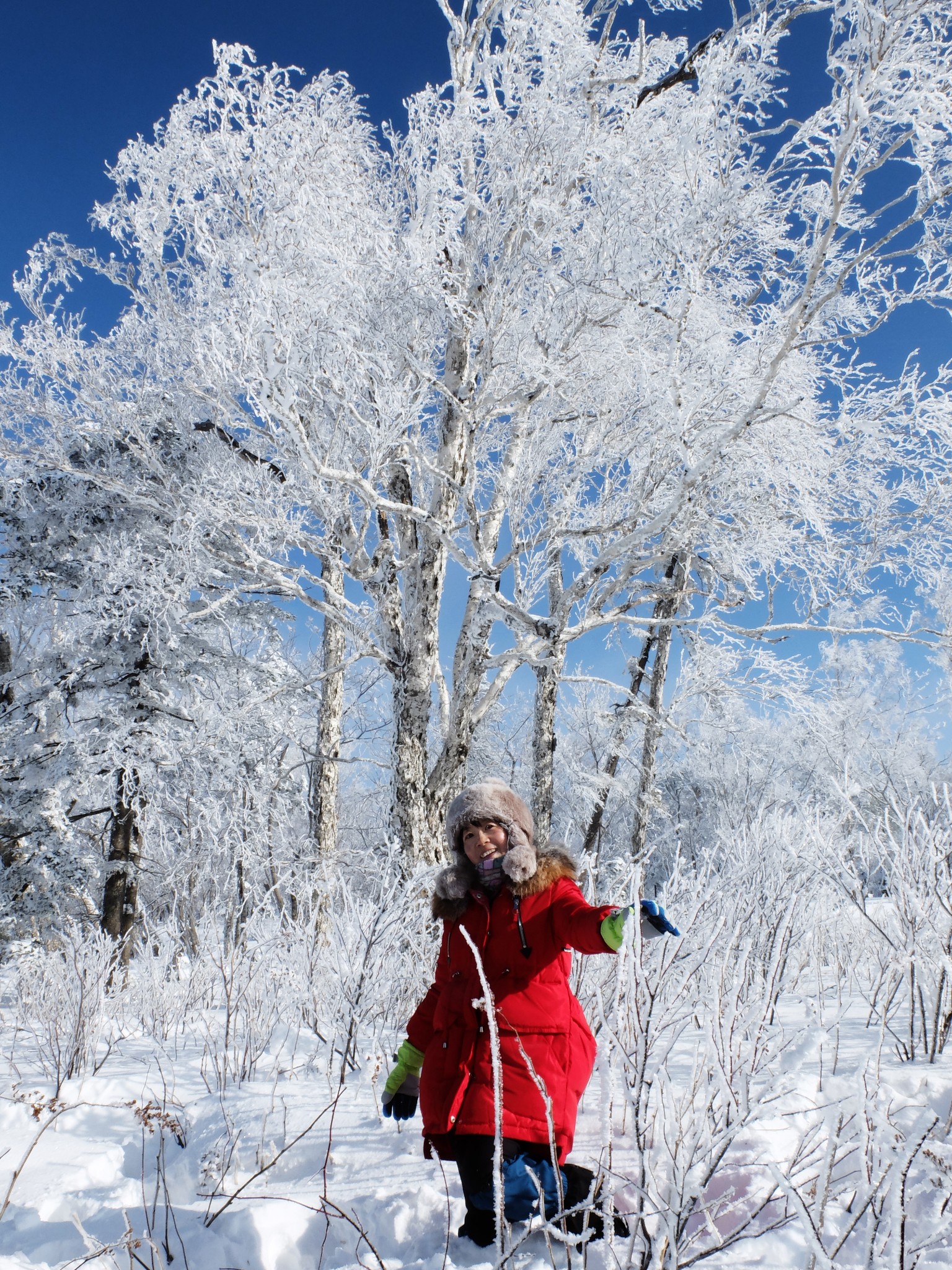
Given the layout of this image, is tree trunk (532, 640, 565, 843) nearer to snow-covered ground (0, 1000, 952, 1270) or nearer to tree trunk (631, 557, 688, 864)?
tree trunk (631, 557, 688, 864)

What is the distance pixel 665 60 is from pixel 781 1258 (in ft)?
28.5

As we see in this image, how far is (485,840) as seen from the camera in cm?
218

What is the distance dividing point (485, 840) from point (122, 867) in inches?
260

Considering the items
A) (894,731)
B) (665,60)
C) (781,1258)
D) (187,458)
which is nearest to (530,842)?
(781,1258)

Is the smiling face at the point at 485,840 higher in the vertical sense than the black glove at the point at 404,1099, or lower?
higher

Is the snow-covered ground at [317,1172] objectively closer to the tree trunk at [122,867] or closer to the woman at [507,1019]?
the woman at [507,1019]

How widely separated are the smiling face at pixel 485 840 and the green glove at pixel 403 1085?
0.58 meters

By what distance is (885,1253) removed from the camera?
1.48 metres

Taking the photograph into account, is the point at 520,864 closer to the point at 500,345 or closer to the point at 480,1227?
the point at 480,1227

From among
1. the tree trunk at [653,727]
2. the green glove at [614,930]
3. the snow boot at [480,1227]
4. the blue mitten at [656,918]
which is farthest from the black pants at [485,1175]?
the tree trunk at [653,727]

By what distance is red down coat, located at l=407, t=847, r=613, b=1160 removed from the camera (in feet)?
5.83

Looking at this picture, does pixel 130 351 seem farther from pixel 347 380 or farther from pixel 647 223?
pixel 647 223

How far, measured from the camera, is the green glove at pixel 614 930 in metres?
1.69

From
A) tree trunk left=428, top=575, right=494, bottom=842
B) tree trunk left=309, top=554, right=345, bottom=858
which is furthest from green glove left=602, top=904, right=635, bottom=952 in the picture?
tree trunk left=309, top=554, right=345, bottom=858
